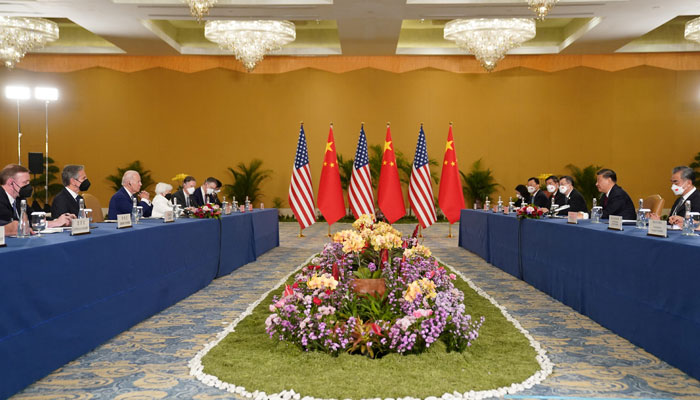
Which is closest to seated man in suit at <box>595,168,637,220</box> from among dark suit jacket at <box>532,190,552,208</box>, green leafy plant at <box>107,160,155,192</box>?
dark suit jacket at <box>532,190,552,208</box>

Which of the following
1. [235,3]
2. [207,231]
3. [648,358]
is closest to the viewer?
[648,358]

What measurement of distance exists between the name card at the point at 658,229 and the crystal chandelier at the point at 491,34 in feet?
25.9

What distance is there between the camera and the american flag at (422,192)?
9156mm

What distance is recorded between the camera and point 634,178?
545 inches

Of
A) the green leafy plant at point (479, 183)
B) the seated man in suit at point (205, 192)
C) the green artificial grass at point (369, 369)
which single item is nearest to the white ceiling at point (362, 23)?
the green leafy plant at point (479, 183)

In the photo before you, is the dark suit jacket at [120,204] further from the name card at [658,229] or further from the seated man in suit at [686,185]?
the seated man in suit at [686,185]

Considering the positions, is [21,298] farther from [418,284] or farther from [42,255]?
[418,284]

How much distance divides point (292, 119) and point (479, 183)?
215 inches

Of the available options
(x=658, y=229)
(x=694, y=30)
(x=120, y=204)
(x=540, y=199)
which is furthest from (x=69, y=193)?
(x=694, y=30)

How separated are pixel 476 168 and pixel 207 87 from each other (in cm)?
783

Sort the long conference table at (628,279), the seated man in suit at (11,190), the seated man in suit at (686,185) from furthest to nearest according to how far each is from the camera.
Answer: the seated man in suit at (686,185), the seated man in suit at (11,190), the long conference table at (628,279)

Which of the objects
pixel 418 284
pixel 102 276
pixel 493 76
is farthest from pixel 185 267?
pixel 493 76

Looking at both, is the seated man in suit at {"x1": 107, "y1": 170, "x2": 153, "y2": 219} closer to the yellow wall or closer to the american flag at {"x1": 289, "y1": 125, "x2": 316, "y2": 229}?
the american flag at {"x1": 289, "y1": 125, "x2": 316, "y2": 229}

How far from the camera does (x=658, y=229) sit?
3408mm
